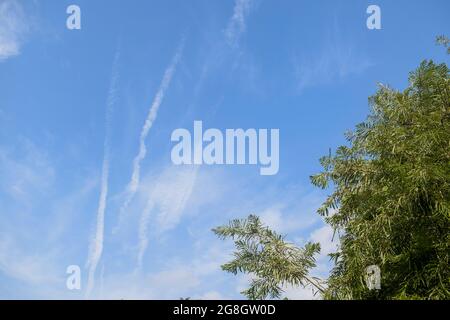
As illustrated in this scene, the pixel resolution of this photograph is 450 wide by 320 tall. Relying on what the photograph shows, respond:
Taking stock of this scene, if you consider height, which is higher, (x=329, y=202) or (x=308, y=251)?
(x=329, y=202)

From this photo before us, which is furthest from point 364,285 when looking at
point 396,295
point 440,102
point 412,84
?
point 412,84

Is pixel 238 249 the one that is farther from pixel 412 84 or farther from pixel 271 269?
pixel 412 84

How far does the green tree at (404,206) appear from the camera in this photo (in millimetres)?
7133

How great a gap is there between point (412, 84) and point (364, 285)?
4.11 metres

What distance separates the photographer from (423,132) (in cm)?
769

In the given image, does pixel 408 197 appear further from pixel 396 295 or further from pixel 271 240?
pixel 271 240

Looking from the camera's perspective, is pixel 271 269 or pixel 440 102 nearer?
pixel 271 269

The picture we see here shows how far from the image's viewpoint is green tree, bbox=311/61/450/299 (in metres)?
7.13

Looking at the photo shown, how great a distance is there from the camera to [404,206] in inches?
286

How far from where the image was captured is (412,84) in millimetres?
10008

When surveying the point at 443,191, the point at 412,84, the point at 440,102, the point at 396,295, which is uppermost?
the point at 412,84
